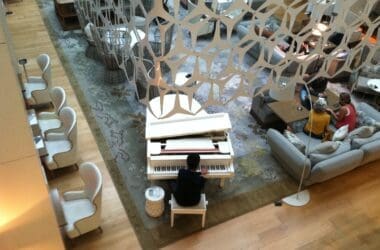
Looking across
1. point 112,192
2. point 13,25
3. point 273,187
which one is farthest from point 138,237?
point 13,25

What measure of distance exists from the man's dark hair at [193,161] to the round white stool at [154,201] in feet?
1.99

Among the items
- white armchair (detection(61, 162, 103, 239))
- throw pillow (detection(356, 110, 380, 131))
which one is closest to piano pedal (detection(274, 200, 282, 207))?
throw pillow (detection(356, 110, 380, 131))

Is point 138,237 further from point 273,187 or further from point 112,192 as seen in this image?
point 273,187

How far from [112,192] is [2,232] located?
6.56 ft

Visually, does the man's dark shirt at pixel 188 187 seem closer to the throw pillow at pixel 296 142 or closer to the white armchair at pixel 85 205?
the white armchair at pixel 85 205

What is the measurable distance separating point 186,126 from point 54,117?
7.87 feet

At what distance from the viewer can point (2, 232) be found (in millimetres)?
4211

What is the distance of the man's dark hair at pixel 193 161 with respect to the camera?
212 inches

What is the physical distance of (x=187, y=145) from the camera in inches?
225

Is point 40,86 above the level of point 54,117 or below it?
above

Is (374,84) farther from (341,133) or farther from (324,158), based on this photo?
(324,158)

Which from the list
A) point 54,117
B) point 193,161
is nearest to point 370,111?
point 193,161

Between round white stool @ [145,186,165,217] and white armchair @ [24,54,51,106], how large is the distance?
2790 mm

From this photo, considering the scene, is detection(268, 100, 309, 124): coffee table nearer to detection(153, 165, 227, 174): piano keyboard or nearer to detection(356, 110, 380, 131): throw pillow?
detection(356, 110, 380, 131): throw pillow
